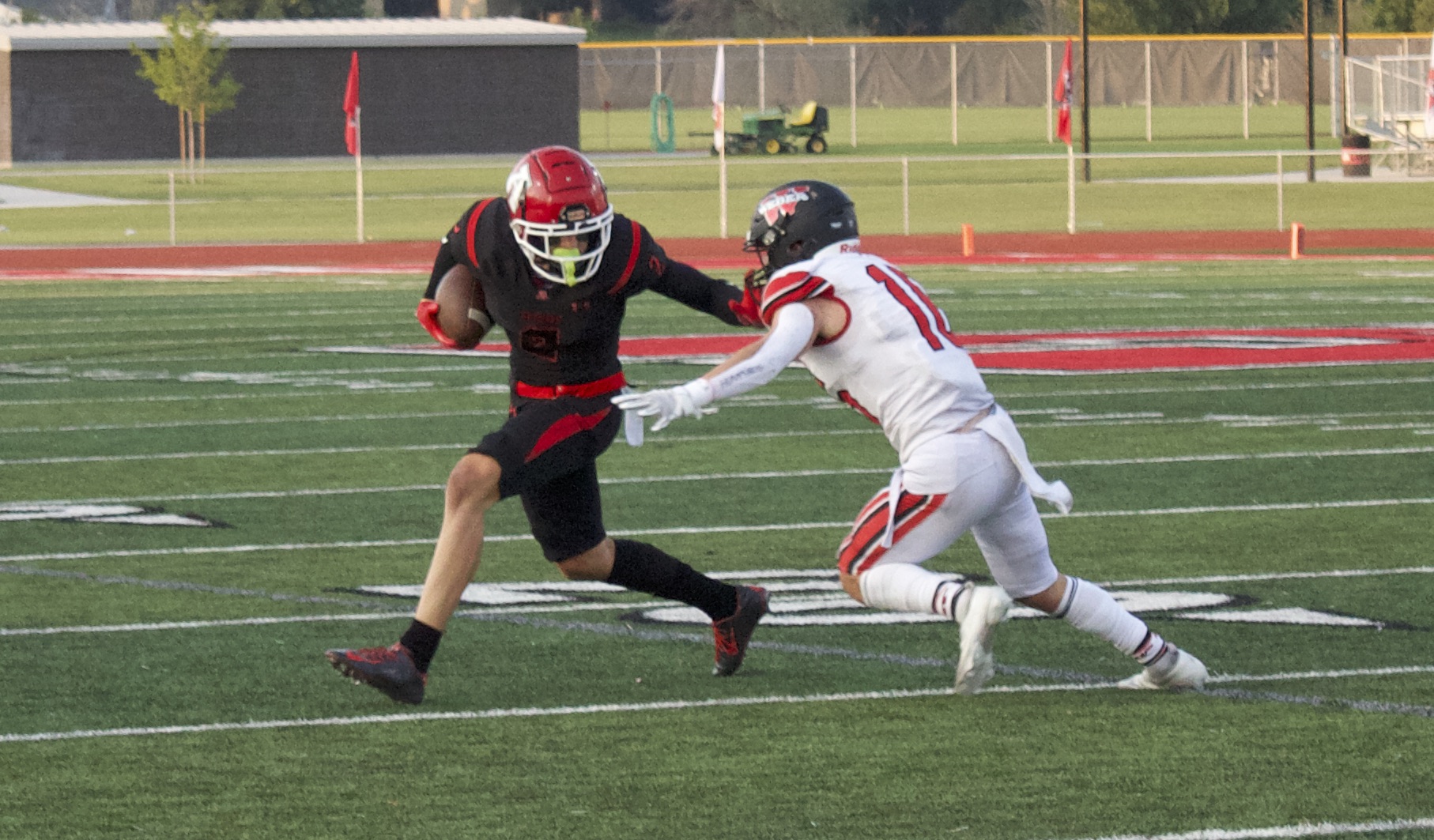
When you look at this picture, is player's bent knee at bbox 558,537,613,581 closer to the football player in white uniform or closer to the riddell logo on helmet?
the football player in white uniform

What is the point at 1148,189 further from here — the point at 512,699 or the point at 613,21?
the point at 613,21

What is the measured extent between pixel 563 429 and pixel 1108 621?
1584mm

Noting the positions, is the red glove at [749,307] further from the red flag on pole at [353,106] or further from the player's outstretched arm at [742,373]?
the red flag on pole at [353,106]

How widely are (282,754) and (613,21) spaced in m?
84.0

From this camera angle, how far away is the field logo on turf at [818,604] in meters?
7.65

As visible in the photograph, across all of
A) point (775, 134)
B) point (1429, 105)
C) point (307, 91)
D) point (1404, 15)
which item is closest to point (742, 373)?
point (1429, 105)

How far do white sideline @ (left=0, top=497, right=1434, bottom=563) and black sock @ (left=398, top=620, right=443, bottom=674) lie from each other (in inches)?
116

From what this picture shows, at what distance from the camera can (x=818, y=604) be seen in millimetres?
8047

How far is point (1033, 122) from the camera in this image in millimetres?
58062

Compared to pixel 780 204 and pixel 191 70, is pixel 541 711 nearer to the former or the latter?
pixel 780 204

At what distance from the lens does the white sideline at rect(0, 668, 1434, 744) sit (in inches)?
242

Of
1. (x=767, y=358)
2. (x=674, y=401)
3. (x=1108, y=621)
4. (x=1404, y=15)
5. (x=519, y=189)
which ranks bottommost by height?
(x=1108, y=621)

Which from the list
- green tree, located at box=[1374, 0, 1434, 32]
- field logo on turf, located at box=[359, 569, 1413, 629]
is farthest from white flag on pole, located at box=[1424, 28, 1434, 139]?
field logo on turf, located at box=[359, 569, 1413, 629]

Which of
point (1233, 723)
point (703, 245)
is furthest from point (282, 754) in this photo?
point (703, 245)
